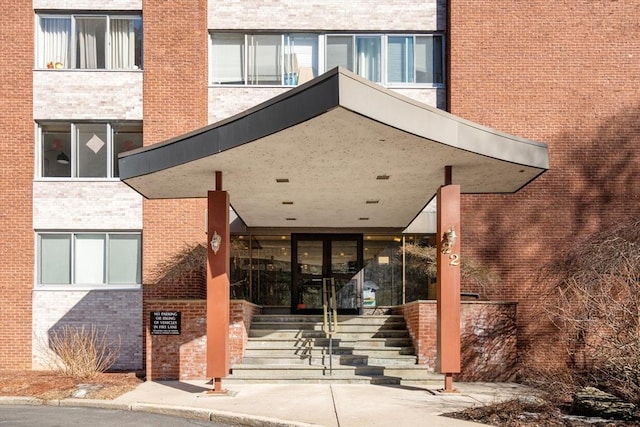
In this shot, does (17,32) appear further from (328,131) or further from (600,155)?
(600,155)

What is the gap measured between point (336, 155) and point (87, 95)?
30.8ft

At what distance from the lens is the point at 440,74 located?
57.6 ft

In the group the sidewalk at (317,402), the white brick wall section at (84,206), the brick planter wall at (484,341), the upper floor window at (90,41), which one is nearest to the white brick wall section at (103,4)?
the upper floor window at (90,41)

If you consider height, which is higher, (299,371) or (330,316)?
(330,316)

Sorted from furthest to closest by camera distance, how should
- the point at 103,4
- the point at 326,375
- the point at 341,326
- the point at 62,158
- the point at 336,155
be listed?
the point at 103,4 < the point at 62,158 < the point at 341,326 < the point at 326,375 < the point at 336,155

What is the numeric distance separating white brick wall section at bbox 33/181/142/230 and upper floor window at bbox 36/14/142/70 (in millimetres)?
3311

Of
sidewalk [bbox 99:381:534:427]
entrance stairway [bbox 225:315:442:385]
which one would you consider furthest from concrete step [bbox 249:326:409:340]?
sidewalk [bbox 99:381:534:427]

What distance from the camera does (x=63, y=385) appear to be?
1248cm

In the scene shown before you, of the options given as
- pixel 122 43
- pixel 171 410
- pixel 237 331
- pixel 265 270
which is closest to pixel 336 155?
pixel 171 410

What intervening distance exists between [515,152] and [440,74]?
7378mm

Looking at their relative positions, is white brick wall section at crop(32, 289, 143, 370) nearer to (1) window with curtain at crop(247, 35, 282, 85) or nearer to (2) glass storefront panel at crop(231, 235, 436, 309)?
(2) glass storefront panel at crop(231, 235, 436, 309)

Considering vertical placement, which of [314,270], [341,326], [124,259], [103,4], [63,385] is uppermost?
[103,4]

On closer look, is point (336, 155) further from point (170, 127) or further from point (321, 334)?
point (170, 127)

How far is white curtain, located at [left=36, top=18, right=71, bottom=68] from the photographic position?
56.3 ft
